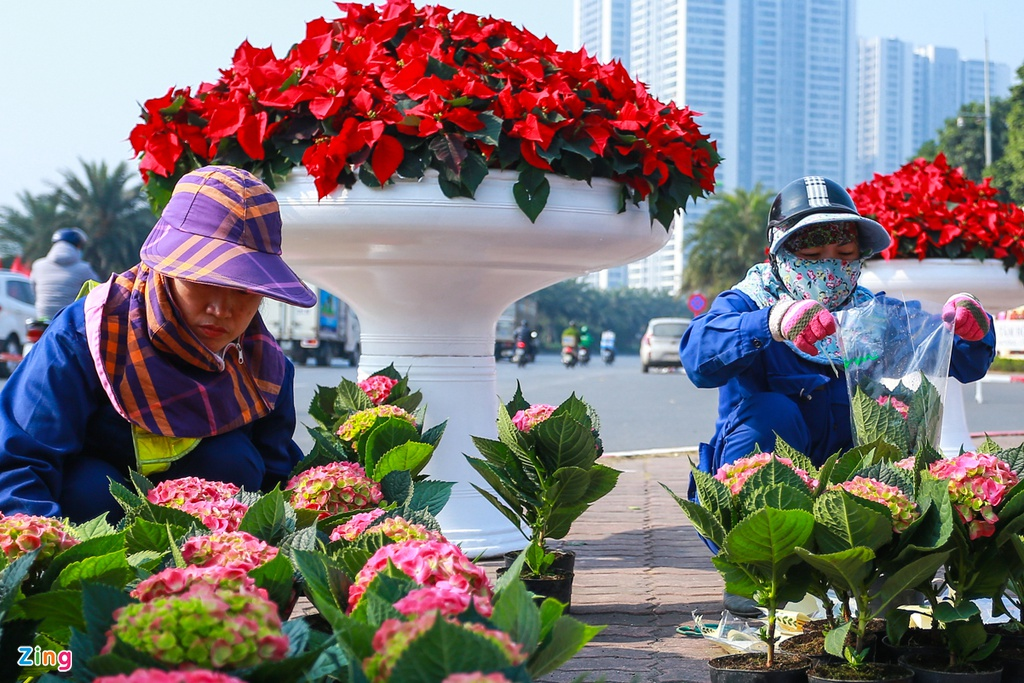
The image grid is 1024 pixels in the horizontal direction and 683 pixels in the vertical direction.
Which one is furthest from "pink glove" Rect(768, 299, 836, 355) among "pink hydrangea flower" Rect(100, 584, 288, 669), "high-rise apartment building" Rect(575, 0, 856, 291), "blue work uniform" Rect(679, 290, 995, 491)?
"high-rise apartment building" Rect(575, 0, 856, 291)

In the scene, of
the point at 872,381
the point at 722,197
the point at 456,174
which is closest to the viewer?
the point at 872,381

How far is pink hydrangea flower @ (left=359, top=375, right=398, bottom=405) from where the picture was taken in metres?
3.36

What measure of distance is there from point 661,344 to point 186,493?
86.1 feet

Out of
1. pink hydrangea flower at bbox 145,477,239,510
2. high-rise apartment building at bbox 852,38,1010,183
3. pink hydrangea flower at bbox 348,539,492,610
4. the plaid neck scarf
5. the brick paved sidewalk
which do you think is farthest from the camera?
high-rise apartment building at bbox 852,38,1010,183

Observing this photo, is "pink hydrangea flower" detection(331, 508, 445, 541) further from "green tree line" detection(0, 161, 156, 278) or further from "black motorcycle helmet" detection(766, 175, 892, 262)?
"green tree line" detection(0, 161, 156, 278)

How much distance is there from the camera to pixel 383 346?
391 centimetres

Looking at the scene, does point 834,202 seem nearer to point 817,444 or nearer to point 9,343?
point 817,444

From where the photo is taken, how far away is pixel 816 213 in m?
3.45

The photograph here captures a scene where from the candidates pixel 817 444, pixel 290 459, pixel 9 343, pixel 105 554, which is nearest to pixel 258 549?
pixel 105 554

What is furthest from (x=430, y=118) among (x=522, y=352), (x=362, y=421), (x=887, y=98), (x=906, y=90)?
(x=906, y=90)

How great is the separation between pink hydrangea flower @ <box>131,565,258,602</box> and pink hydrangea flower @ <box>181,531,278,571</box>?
0.09 metres

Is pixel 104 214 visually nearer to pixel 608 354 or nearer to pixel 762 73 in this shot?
pixel 608 354

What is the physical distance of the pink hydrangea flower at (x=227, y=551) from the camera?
1.33m

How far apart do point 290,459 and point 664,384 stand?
58.7ft
